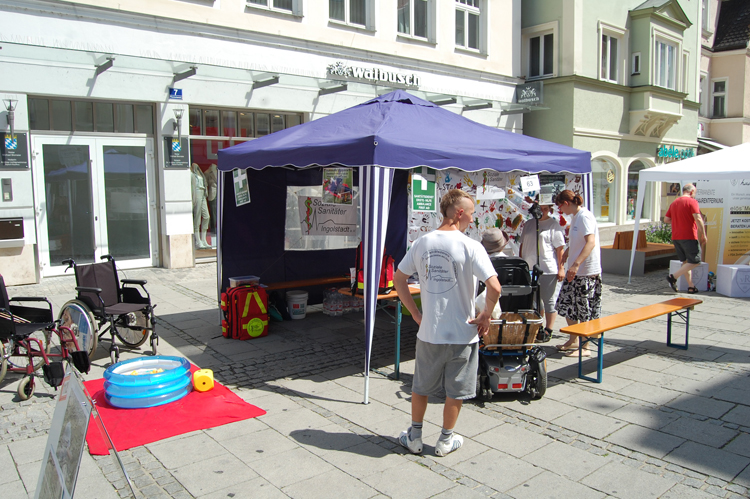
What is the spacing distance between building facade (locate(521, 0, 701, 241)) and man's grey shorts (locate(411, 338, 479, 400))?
46.9 ft

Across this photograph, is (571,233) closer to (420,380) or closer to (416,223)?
(416,223)

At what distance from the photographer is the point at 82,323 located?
5.58 meters

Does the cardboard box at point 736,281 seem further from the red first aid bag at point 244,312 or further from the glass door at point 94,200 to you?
the glass door at point 94,200

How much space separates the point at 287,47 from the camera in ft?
39.0

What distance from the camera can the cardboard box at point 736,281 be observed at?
951 centimetres

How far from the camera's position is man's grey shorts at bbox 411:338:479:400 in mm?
3691

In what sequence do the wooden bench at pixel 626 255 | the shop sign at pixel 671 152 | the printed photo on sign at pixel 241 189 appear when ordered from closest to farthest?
1. the printed photo on sign at pixel 241 189
2. the wooden bench at pixel 626 255
3. the shop sign at pixel 671 152

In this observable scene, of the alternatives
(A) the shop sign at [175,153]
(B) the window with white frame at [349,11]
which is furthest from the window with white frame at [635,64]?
(A) the shop sign at [175,153]

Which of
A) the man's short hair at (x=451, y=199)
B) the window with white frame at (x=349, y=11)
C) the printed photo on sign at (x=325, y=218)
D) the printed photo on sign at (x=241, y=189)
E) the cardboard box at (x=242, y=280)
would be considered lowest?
the cardboard box at (x=242, y=280)

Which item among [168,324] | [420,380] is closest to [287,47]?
[168,324]

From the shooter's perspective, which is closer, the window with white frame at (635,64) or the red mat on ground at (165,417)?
the red mat on ground at (165,417)

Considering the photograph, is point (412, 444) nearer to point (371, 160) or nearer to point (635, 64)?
point (371, 160)

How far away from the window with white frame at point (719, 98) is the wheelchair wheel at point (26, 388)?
1019 inches

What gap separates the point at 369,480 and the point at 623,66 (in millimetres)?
18080
